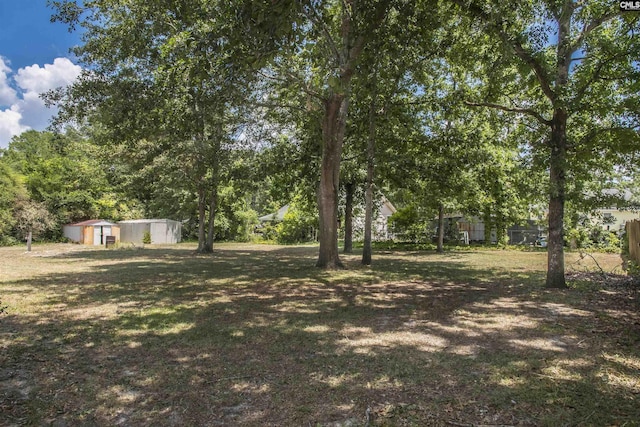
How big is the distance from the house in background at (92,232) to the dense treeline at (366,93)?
12252mm

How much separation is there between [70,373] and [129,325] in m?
1.79

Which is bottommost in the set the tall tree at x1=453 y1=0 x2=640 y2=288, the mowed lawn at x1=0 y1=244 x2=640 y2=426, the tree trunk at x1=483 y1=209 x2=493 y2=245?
the mowed lawn at x1=0 y1=244 x2=640 y2=426

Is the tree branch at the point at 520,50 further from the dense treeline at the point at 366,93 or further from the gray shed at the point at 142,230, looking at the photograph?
the gray shed at the point at 142,230

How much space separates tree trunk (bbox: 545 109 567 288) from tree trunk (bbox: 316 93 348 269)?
5787 mm

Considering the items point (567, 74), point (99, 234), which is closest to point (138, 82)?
point (567, 74)

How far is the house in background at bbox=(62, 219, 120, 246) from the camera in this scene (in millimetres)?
29109

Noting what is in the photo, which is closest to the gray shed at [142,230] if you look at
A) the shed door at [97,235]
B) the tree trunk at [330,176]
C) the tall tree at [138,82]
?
the shed door at [97,235]

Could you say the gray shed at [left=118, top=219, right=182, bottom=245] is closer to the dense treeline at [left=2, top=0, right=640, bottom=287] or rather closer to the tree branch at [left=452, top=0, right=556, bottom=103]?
the dense treeline at [left=2, top=0, right=640, bottom=287]

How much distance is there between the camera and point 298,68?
40.7ft

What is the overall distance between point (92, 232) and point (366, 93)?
83.1ft

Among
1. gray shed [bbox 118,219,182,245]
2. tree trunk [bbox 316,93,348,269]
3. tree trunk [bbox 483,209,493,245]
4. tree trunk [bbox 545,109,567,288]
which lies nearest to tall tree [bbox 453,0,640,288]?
tree trunk [bbox 545,109,567,288]

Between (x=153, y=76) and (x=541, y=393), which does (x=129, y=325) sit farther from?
(x=153, y=76)

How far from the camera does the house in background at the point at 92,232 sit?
29109 mm

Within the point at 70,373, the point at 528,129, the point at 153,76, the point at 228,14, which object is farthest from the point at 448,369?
the point at 153,76
